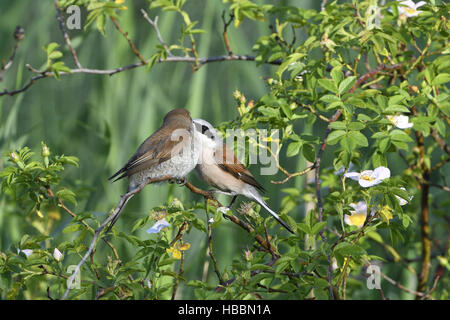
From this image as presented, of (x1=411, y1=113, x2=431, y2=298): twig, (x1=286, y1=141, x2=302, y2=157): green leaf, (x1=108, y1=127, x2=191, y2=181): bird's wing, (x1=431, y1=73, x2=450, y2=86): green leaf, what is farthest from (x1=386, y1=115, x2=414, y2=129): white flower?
(x1=108, y1=127, x2=191, y2=181): bird's wing

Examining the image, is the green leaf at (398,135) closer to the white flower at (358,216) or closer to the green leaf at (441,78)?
the green leaf at (441,78)

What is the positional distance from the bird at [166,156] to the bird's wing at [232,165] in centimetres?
25

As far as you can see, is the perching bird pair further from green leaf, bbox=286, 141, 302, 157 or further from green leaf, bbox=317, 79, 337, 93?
green leaf, bbox=317, 79, 337, 93

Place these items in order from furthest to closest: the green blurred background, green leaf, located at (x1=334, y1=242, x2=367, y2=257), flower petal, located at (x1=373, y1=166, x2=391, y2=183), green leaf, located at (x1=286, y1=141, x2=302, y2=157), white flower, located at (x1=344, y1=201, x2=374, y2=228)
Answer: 1. the green blurred background
2. white flower, located at (x1=344, y1=201, x2=374, y2=228)
3. green leaf, located at (x1=286, y1=141, x2=302, y2=157)
4. flower petal, located at (x1=373, y1=166, x2=391, y2=183)
5. green leaf, located at (x1=334, y1=242, x2=367, y2=257)

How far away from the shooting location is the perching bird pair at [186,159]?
289 cm

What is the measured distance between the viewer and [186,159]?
113 inches

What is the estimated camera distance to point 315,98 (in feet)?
7.95

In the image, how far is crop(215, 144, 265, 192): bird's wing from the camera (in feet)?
10.4

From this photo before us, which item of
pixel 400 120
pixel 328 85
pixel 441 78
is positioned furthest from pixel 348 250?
pixel 441 78

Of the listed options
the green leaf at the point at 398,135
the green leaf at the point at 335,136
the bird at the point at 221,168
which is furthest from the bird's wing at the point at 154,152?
the green leaf at the point at 398,135

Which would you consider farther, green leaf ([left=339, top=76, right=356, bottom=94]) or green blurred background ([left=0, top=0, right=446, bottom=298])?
green blurred background ([left=0, top=0, right=446, bottom=298])

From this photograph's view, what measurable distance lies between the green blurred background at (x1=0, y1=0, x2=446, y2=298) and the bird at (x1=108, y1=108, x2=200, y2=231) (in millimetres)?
605

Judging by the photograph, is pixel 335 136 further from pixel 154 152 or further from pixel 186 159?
pixel 154 152

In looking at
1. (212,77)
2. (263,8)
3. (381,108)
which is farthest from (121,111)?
(381,108)
